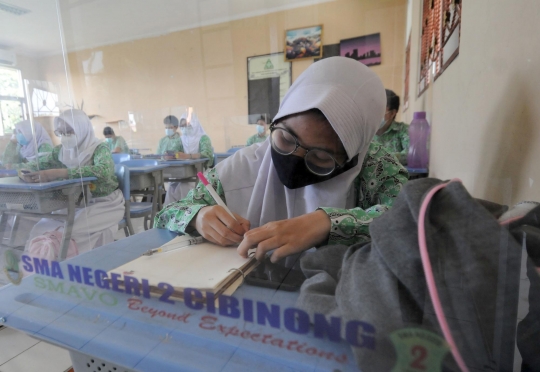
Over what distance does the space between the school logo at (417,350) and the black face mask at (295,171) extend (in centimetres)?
38

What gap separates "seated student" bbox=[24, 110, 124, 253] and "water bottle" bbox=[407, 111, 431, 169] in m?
1.43

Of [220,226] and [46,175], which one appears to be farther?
[46,175]

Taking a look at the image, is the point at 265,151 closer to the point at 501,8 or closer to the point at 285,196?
the point at 285,196

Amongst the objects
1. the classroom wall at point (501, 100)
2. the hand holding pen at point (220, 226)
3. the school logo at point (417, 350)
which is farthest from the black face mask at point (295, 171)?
the school logo at point (417, 350)

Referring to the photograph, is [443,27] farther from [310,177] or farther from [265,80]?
[265,80]

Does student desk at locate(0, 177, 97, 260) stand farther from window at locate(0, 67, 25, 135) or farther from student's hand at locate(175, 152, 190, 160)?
student's hand at locate(175, 152, 190, 160)

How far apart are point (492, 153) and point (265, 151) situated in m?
0.44

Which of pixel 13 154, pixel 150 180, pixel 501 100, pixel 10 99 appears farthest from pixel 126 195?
pixel 501 100

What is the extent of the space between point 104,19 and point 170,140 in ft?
5.23

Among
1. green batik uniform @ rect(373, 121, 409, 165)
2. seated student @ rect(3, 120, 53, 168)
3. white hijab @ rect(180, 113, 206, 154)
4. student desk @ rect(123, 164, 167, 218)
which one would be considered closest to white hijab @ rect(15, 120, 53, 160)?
seated student @ rect(3, 120, 53, 168)

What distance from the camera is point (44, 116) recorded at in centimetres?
112

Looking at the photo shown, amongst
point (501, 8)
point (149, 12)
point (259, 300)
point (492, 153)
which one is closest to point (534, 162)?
point (492, 153)

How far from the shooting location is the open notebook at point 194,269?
0.38 meters

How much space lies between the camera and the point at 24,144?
118 centimetres
